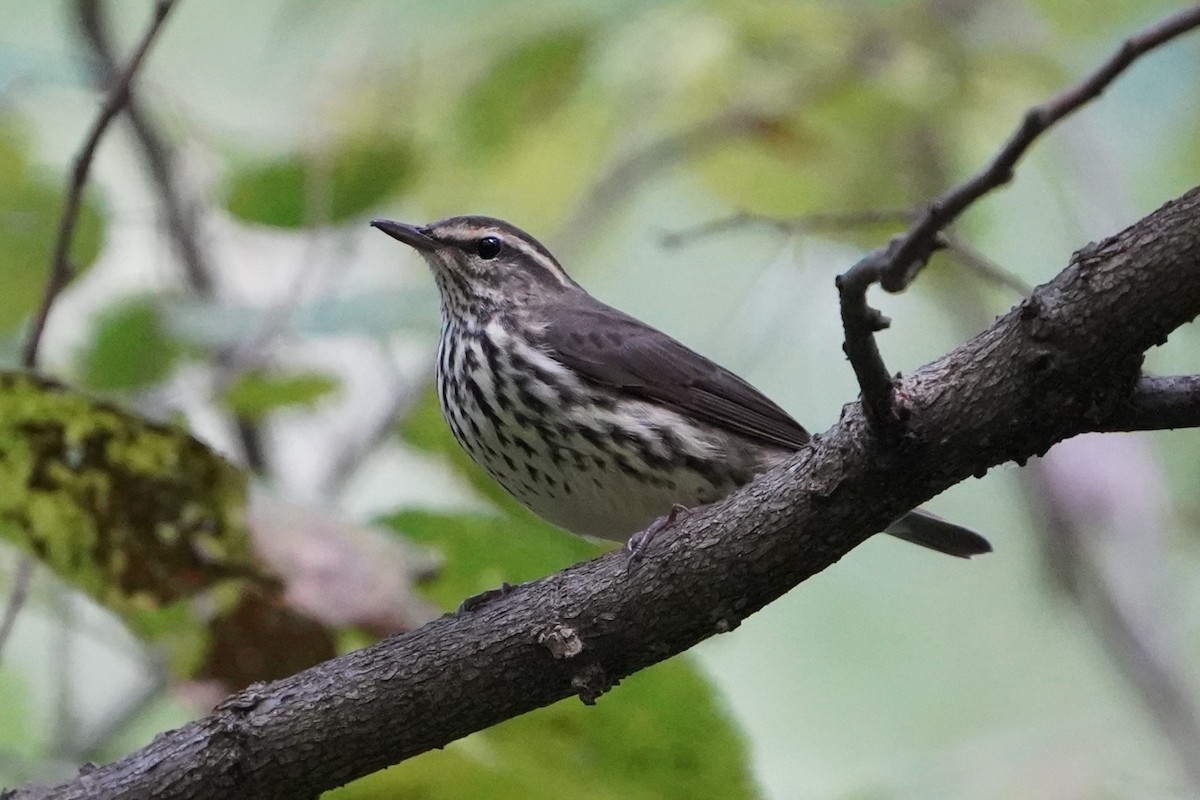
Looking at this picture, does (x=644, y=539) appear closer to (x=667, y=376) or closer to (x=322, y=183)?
(x=667, y=376)

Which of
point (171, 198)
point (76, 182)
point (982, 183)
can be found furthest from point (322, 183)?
point (982, 183)

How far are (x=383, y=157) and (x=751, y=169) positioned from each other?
5.66ft

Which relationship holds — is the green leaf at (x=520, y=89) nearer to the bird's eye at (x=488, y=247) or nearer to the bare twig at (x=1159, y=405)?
the bird's eye at (x=488, y=247)

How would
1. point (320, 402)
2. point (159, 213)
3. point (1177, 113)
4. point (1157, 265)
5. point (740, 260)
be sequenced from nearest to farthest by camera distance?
point (1157, 265) → point (320, 402) → point (159, 213) → point (1177, 113) → point (740, 260)

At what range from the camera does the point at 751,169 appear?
219 inches

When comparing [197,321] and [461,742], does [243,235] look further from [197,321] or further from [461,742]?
[461,742]

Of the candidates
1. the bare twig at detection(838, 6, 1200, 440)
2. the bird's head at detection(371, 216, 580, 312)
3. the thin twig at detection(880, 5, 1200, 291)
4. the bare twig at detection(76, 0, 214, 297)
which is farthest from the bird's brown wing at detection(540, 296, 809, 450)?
the thin twig at detection(880, 5, 1200, 291)

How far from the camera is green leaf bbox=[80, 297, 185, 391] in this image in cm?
405

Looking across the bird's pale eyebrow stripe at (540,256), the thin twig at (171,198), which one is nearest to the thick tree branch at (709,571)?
the bird's pale eyebrow stripe at (540,256)

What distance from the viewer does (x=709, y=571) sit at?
2637mm

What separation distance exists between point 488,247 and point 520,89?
55 centimetres

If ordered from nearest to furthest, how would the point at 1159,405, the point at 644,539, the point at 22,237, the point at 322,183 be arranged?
1. the point at 1159,405
2. the point at 644,539
3. the point at 22,237
4. the point at 322,183

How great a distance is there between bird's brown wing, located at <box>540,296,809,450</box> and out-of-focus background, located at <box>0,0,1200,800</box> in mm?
375

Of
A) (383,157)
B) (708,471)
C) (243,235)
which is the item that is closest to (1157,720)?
(708,471)
